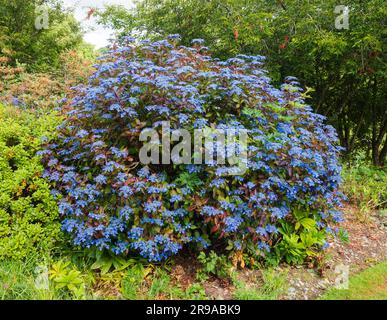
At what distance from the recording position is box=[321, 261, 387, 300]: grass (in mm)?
3137

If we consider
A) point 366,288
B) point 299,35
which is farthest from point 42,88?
point 366,288

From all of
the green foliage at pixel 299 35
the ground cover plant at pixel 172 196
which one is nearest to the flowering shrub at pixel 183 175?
the ground cover plant at pixel 172 196

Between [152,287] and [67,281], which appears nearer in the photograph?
[67,281]

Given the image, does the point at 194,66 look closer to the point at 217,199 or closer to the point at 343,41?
the point at 217,199

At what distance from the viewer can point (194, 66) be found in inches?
144

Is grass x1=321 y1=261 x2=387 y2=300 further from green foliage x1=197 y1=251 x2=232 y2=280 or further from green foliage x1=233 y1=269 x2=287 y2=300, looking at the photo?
green foliage x1=197 y1=251 x2=232 y2=280

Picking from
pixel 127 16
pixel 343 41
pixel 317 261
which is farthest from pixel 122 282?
pixel 127 16

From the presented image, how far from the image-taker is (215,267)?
3205 millimetres

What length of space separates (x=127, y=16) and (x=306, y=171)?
5.89 m

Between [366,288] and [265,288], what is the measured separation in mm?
984

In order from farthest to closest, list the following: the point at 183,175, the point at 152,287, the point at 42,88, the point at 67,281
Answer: the point at 42,88, the point at 183,175, the point at 152,287, the point at 67,281

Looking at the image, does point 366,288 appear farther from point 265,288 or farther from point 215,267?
point 215,267

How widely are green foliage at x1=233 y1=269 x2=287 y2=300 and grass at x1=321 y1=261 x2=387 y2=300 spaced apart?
1.28 feet

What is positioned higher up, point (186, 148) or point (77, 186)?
point (186, 148)
